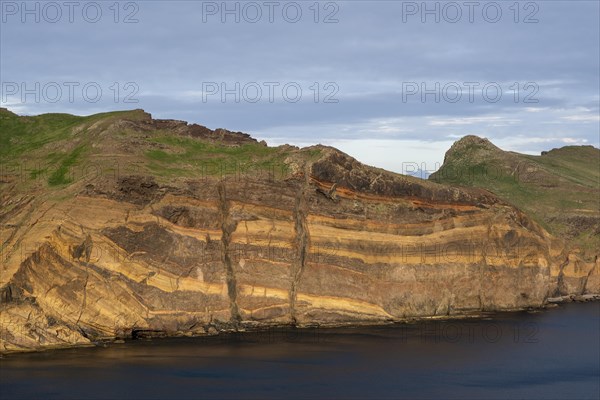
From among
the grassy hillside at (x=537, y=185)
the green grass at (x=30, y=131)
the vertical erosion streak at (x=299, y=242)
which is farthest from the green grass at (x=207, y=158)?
the grassy hillside at (x=537, y=185)

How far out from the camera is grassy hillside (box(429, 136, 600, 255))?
158 m

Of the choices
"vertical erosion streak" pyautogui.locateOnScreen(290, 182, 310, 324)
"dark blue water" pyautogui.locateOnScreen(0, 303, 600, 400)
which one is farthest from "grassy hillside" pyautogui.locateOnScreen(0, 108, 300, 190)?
"dark blue water" pyautogui.locateOnScreen(0, 303, 600, 400)

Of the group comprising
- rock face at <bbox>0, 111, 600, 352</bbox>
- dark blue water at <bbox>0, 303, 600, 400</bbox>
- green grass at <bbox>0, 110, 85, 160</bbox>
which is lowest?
Answer: dark blue water at <bbox>0, 303, 600, 400</bbox>

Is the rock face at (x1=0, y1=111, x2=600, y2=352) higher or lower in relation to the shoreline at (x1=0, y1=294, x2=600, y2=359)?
higher

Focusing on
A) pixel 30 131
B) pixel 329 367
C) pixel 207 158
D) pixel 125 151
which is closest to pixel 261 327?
pixel 329 367

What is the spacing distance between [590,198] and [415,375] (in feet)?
329

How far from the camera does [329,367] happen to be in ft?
277

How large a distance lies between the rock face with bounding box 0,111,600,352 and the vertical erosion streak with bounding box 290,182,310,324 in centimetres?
18

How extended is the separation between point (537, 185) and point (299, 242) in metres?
83.8

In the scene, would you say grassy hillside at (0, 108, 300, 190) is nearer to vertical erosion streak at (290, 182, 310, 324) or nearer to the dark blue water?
vertical erosion streak at (290, 182, 310, 324)

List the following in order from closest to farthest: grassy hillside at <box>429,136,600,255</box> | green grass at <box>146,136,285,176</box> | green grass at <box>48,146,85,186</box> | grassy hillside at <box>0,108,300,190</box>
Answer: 1. green grass at <box>48,146,85,186</box>
2. grassy hillside at <box>0,108,300,190</box>
3. green grass at <box>146,136,285,176</box>
4. grassy hillside at <box>429,136,600,255</box>

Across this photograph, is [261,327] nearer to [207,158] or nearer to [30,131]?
[207,158]

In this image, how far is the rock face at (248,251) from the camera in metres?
94.2

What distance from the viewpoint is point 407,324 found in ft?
363
